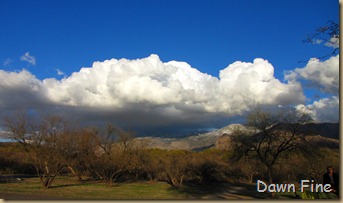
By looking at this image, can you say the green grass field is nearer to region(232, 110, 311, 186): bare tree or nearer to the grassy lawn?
the grassy lawn

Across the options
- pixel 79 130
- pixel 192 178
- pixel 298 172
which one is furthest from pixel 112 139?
pixel 298 172

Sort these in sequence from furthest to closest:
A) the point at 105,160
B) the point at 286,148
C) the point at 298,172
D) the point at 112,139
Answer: the point at 112,139
the point at 105,160
the point at 298,172
the point at 286,148

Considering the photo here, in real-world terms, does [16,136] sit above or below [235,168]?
above

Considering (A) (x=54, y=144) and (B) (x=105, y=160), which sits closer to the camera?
(A) (x=54, y=144)

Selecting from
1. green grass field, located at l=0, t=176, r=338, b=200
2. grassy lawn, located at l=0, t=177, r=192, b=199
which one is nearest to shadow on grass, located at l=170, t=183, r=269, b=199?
green grass field, located at l=0, t=176, r=338, b=200

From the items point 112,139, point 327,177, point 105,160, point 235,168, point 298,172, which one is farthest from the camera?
point 112,139

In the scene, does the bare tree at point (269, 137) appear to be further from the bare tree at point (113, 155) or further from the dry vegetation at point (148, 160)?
the bare tree at point (113, 155)

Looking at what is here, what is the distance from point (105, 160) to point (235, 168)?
52.1 feet

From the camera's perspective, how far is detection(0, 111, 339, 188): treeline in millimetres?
27619

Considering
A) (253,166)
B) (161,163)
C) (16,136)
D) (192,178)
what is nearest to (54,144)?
(16,136)

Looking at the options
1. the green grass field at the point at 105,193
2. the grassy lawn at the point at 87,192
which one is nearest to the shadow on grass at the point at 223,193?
the green grass field at the point at 105,193

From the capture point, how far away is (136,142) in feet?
149

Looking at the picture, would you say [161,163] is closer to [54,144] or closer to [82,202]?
[54,144]

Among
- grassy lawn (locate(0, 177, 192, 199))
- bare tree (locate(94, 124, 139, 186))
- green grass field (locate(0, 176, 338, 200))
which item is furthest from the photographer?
bare tree (locate(94, 124, 139, 186))
